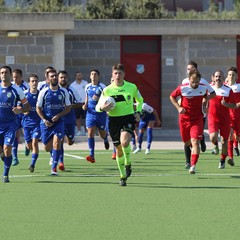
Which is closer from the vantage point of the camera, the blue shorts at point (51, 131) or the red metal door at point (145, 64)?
the blue shorts at point (51, 131)

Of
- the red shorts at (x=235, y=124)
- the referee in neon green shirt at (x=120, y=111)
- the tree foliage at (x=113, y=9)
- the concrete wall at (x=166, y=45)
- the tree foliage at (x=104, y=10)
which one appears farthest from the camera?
the tree foliage at (x=104, y=10)

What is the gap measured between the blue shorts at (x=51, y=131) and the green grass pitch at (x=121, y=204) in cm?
70

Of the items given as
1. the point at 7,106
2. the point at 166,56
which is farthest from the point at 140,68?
the point at 7,106

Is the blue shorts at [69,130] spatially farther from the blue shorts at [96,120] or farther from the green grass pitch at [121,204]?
the blue shorts at [96,120]

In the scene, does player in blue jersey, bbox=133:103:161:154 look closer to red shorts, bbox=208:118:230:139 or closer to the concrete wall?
red shorts, bbox=208:118:230:139

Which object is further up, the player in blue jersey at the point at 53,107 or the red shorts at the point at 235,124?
the player in blue jersey at the point at 53,107

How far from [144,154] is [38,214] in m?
Answer: 11.8

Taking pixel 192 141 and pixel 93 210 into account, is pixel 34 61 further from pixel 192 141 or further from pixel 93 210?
pixel 93 210

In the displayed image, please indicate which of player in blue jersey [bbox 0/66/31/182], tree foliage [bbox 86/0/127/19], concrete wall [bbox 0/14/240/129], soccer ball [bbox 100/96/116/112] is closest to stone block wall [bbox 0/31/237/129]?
concrete wall [bbox 0/14/240/129]

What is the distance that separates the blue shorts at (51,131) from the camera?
59.9 feet

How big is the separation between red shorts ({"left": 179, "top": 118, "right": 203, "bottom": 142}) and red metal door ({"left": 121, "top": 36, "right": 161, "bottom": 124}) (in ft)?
46.3

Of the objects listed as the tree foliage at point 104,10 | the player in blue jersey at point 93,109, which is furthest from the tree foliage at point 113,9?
the player in blue jersey at point 93,109

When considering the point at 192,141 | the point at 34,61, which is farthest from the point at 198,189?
the point at 34,61

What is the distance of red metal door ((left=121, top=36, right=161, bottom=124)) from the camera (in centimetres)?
3272
